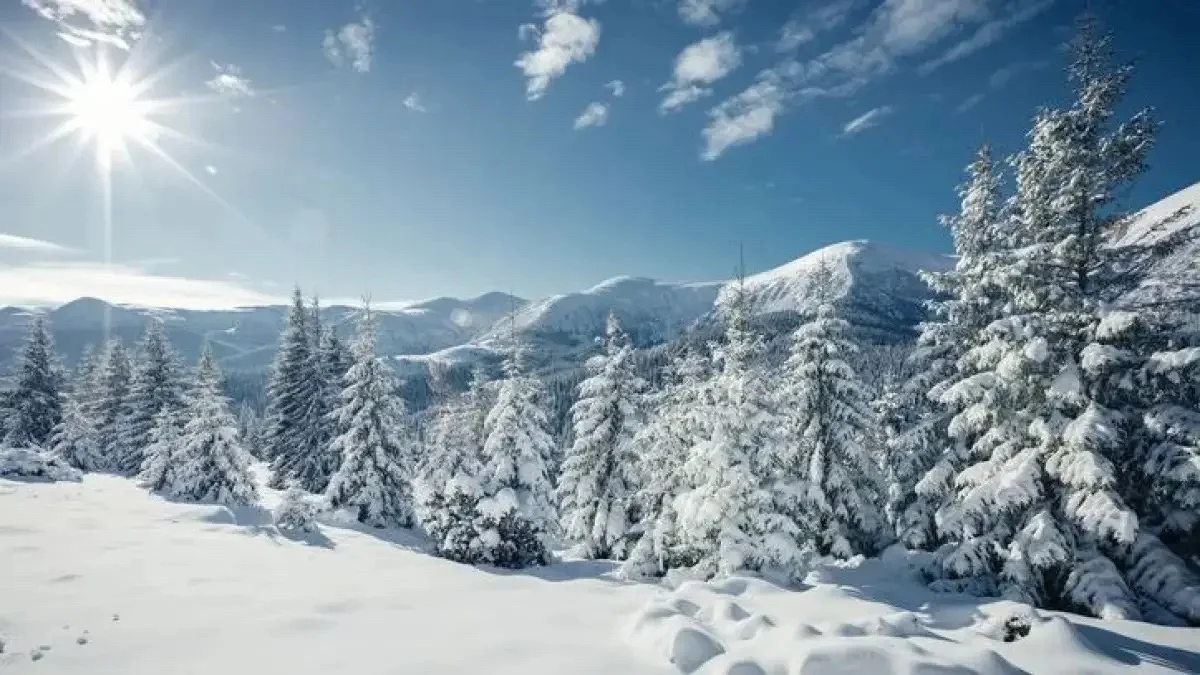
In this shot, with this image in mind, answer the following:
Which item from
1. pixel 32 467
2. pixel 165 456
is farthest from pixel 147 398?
pixel 165 456

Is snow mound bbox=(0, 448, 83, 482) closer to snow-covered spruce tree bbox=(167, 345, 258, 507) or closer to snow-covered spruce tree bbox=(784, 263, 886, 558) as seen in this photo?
snow-covered spruce tree bbox=(167, 345, 258, 507)

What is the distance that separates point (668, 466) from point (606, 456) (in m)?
4.85

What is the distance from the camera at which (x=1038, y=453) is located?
592 inches

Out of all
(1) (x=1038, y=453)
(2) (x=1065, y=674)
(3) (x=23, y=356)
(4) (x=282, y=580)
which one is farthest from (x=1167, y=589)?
(3) (x=23, y=356)

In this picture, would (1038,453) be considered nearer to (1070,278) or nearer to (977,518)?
(977,518)

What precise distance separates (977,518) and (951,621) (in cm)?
525

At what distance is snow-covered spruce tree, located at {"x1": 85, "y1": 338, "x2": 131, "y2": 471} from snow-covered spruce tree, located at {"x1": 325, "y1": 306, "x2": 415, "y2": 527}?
98.6 feet

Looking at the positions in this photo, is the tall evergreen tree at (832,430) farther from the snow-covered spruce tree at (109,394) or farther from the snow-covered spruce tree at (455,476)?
the snow-covered spruce tree at (109,394)

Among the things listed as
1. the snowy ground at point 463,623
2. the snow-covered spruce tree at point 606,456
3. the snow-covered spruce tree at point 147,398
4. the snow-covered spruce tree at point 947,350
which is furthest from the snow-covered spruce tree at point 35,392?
the snow-covered spruce tree at point 947,350

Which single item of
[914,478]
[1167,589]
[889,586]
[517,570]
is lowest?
[517,570]

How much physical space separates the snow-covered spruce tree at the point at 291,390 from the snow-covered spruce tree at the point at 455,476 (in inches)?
714

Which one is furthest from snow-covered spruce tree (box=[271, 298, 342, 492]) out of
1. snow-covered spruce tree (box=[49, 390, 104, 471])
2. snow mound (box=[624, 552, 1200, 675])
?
snow mound (box=[624, 552, 1200, 675])

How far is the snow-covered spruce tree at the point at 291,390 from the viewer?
41094 millimetres

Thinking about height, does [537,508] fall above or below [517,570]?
above
